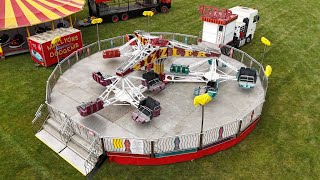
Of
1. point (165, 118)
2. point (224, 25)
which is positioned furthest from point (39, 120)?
point (224, 25)

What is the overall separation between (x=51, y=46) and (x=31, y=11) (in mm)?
4346

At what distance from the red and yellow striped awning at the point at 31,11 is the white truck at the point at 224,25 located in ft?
40.6

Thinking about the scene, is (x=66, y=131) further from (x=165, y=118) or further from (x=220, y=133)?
(x=220, y=133)

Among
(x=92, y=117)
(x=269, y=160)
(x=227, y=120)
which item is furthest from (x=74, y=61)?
(x=269, y=160)

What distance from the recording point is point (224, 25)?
1024 inches

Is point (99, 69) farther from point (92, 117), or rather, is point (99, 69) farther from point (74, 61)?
point (92, 117)

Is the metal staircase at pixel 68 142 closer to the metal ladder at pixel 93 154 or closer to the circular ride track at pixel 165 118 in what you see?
the metal ladder at pixel 93 154

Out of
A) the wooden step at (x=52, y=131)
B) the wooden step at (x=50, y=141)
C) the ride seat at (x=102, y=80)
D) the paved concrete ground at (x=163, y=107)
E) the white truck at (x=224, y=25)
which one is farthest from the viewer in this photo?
the white truck at (x=224, y=25)

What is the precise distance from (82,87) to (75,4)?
39.7 feet

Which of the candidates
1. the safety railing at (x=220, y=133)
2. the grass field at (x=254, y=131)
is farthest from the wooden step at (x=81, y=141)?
the safety railing at (x=220, y=133)

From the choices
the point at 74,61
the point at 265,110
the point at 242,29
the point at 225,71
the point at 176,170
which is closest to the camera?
the point at 176,170

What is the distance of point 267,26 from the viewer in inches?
1388

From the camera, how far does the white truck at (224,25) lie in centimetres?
2638

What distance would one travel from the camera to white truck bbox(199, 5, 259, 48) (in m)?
26.4
